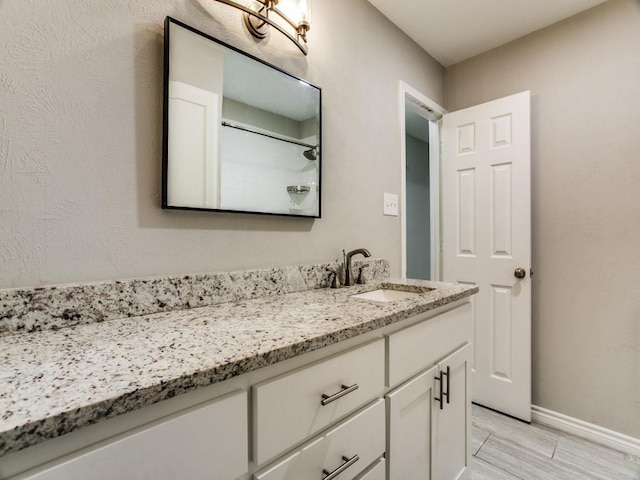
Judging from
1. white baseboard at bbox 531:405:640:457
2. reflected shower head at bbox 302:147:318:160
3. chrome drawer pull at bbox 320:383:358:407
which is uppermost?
reflected shower head at bbox 302:147:318:160

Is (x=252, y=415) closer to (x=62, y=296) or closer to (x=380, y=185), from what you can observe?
(x=62, y=296)

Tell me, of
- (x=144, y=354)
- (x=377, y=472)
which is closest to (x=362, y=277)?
(x=377, y=472)

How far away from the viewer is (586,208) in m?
1.76

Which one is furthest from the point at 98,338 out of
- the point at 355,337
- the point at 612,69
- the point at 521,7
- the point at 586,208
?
the point at 612,69

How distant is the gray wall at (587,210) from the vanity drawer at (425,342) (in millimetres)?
971

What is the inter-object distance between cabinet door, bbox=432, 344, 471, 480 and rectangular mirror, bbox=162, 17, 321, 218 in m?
0.85

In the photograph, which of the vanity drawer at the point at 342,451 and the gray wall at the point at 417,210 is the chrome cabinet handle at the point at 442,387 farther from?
the gray wall at the point at 417,210

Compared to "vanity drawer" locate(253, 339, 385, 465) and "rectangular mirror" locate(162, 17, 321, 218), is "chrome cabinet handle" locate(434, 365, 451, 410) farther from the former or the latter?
"rectangular mirror" locate(162, 17, 321, 218)

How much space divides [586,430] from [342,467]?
6.01ft

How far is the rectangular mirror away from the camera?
3.14 ft

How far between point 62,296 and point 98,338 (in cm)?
19

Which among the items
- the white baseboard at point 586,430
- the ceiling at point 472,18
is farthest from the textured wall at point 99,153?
the white baseboard at point 586,430

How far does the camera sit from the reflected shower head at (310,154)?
4.37ft

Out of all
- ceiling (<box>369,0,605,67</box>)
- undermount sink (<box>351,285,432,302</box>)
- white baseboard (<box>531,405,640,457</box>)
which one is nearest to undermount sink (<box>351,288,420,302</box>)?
undermount sink (<box>351,285,432,302</box>)
